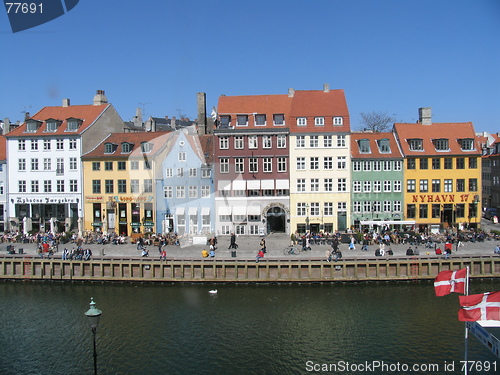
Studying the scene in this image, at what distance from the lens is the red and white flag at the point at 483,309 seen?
2014cm

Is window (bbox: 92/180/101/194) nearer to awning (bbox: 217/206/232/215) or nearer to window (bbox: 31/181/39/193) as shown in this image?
window (bbox: 31/181/39/193)

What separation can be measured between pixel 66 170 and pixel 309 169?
94.0 feet

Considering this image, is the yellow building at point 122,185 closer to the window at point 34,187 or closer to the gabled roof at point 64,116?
the gabled roof at point 64,116

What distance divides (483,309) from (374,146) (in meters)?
41.9

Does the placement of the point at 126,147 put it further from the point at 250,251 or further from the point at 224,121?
the point at 250,251

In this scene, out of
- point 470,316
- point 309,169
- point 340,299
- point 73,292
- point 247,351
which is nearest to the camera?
point 470,316

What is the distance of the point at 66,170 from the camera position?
62.9 meters

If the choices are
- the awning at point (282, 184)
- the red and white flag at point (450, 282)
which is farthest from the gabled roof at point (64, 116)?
the red and white flag at point (450, 282)

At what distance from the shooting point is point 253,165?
196ft

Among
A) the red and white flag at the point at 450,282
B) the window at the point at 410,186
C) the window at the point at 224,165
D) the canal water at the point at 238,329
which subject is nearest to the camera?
the red and white flag at the point at 450,282

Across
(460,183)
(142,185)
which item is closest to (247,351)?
(142,185)

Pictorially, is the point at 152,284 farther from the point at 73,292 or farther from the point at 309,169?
the point at 309,169

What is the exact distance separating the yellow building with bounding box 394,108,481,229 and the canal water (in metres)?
16.6

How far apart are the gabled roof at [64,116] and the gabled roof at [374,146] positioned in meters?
31.1
